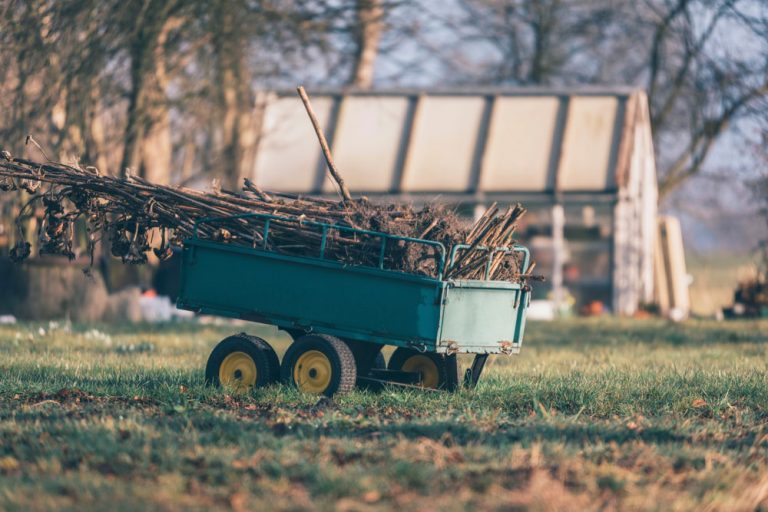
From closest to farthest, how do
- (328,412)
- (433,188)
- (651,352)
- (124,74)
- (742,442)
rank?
(742,442)
(328,412)
(651,352)
(124,74)
(433,188)

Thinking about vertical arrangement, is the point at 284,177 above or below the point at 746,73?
below

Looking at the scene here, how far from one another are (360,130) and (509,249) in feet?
54.5

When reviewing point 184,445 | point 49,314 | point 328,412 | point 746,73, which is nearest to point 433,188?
point 746,73

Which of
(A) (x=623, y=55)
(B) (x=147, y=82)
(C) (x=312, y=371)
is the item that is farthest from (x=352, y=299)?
(A) (x=623, y=55)

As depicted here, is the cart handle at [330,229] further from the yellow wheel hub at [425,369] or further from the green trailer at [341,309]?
the yellow wheel hub at [425,369]

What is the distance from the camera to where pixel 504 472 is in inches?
258

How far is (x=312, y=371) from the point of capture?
9.84 metres

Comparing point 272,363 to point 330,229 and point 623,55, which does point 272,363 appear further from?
point 623,55

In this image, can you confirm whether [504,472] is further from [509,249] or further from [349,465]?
[509,249]

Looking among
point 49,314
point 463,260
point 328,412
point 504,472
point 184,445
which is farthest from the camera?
point 49,314

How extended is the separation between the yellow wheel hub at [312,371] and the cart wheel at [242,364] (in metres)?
0.28

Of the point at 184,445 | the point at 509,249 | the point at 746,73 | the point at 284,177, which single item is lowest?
the point at 184,445

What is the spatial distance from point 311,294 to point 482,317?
4.53ft

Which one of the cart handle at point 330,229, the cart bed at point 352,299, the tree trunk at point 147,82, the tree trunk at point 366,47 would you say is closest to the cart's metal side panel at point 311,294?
the cart bed at point 352,299
